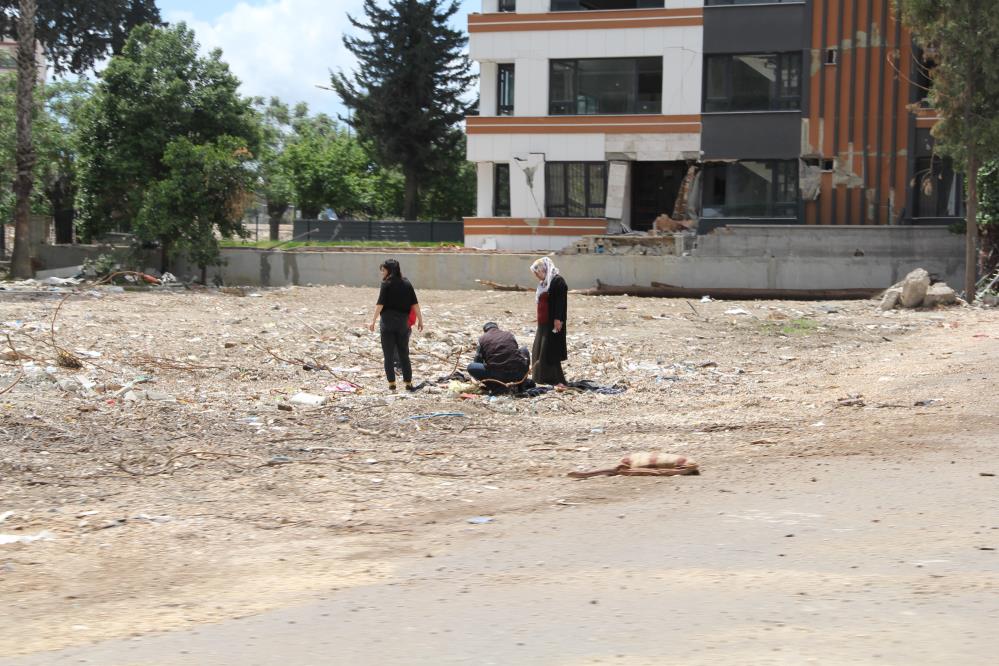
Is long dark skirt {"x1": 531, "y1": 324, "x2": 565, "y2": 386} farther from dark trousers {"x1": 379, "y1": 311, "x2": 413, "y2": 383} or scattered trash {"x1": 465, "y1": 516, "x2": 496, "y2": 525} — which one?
Result: scattered trash {"x1": 465, "y1": 516, "x2": 496, "y2": 525}

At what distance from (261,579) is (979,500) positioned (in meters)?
4.74

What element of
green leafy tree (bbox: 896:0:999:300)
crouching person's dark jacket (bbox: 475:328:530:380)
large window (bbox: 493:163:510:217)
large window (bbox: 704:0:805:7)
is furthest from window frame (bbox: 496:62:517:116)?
crouching person's dark jacket (bbox: 475:328:530:380)

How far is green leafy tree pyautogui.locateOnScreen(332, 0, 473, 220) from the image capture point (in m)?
45.2

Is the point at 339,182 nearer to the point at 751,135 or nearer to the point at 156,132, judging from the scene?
the point at 156,132

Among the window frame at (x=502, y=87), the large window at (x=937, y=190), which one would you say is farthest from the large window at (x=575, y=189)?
the large window at (x=937, y=190)

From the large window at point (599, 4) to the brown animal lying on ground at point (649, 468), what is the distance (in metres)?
26.4

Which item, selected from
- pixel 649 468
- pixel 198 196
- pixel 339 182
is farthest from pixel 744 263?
pixel 339 182

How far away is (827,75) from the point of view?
30516 millimetres

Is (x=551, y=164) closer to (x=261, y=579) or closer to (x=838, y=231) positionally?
(x=838, y=231)

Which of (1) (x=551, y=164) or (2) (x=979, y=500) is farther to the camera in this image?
(1) (x=551, y=164)

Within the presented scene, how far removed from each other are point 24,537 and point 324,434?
12.6 feet

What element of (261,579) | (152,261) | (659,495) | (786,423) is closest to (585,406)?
(786,423)

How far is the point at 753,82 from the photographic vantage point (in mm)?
31484

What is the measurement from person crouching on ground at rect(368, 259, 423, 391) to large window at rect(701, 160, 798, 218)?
2090 cm
